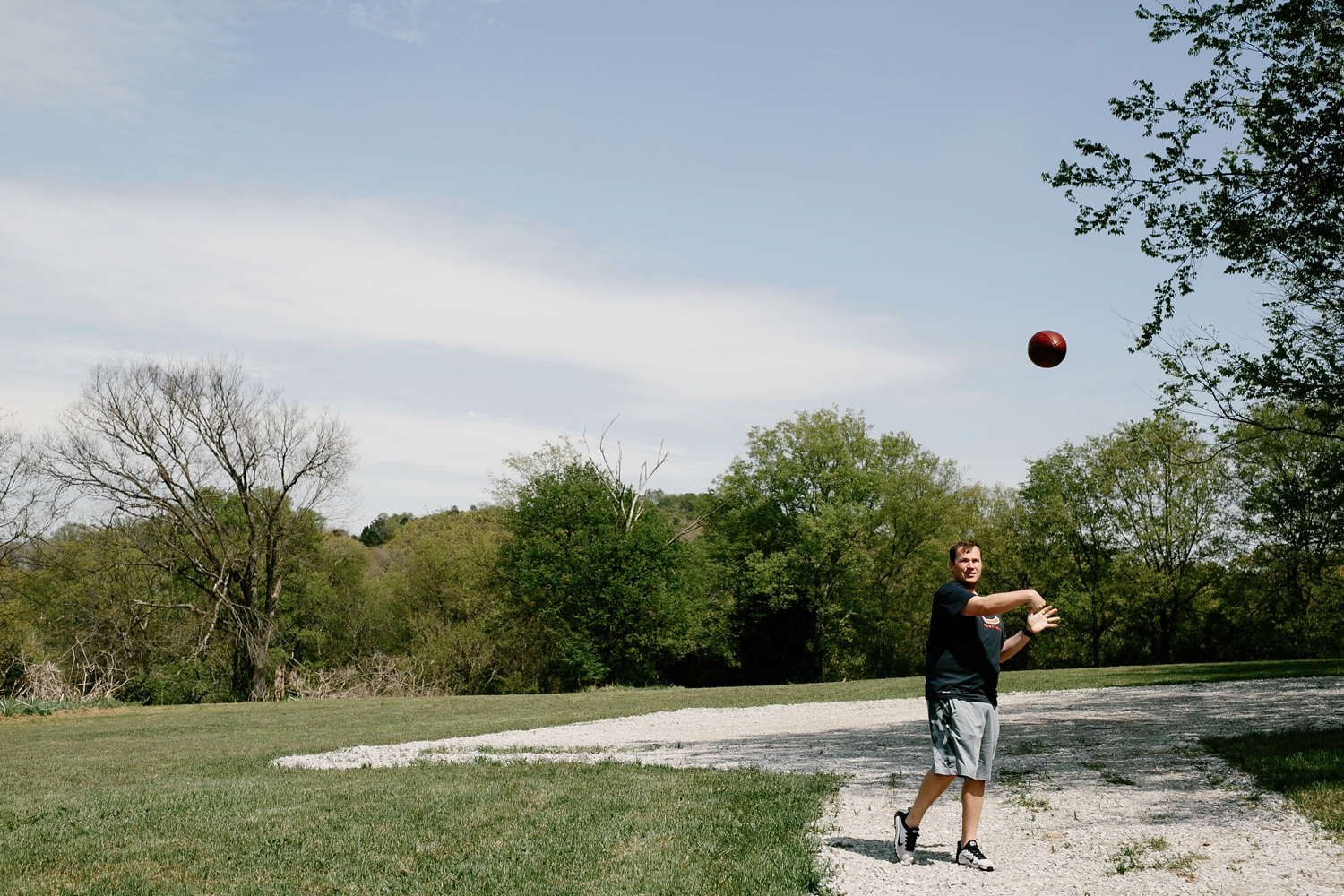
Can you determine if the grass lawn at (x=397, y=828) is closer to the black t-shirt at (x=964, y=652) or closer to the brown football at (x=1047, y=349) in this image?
the black t-shirt at (x=964, y=652)

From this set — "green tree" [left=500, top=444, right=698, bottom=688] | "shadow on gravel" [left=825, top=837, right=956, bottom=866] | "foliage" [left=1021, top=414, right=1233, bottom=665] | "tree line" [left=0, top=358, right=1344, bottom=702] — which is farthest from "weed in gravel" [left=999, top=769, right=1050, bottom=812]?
"foliage" [left=1021, top=414, right=1233, bottom=665]

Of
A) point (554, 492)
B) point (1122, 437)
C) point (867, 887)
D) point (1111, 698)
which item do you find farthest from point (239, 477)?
point (1122, 437)

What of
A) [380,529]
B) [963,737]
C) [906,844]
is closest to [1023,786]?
[906,844]

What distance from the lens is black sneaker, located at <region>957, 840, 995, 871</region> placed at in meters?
5.82

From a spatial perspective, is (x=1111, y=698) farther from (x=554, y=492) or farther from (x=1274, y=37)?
(x=554, y=492)

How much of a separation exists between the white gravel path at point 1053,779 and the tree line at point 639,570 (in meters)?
11.6

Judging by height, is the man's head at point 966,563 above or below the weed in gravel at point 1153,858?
above

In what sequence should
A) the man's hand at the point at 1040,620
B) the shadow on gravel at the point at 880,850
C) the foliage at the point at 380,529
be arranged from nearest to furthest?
the man's hand at the point at 1040,620, the shadow on gravel at the point at 880,850, the foliage at the point at 380,529

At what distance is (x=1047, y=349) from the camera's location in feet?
29.2

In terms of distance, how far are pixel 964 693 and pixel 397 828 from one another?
13.4 feet

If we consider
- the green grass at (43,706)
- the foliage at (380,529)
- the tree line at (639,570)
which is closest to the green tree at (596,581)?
the tree line at (639,570)

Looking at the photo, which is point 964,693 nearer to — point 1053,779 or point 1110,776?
point 1053,779

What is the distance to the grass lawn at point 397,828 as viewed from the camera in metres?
5.62

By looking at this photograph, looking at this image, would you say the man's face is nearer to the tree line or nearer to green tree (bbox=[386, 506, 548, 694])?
the tree line
